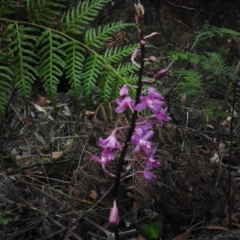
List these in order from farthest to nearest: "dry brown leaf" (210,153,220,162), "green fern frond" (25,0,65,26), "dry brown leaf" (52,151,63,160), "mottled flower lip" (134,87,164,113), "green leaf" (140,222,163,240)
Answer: "dry brown leaf" (52,151,63,160) → "dry brown leaf" (210,153,220,162) → "green leaf" (140,222,163,240) → "green fern frond" (25,0,65,26) → "mottled flower lip" (134,87,164,113)

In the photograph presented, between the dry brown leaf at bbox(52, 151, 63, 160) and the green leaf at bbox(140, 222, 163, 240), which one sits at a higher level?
the green leaf at bbox(140, 222, 163, 240)

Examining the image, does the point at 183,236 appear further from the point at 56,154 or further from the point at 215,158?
the point at 56,154

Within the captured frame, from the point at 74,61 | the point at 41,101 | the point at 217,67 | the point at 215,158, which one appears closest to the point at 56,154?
the point at 41,101

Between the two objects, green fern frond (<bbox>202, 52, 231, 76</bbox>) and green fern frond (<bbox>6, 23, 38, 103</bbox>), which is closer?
green fern frond (<bbox>6, 23, 38, 103</bbox>)


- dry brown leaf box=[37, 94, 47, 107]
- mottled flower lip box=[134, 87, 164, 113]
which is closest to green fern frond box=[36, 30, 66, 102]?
mottled flower lip box=[134, 87, 164, 113]

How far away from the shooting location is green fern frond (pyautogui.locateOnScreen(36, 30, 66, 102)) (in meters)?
2.25

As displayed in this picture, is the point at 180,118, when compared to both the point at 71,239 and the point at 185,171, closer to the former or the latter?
the point at 185,171

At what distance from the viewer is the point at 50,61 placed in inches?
89.7

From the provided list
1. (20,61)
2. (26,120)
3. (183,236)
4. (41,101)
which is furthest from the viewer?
(41,101)

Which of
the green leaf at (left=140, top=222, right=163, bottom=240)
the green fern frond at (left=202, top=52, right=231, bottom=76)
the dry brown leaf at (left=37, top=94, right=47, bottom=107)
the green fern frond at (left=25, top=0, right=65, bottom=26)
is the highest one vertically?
the green fern frond at (left=25, top=0, right=65, bottom=26)

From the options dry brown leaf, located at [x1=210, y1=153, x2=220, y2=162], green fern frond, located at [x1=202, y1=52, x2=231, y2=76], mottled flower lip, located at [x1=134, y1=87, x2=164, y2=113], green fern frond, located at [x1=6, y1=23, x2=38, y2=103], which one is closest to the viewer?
mottled flower lip, located at [x1=134, y1=87, x2=164, y2=113]

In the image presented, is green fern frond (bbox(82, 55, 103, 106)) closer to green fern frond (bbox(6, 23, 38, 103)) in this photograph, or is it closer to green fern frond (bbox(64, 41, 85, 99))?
green fern frond (bbox(64, 41, 85, 99))

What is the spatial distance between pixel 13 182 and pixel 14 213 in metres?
0.27

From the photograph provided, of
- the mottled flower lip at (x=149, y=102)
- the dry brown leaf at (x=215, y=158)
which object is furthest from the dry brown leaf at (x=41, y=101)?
the mottled flower lip at (x=149, y=102)
